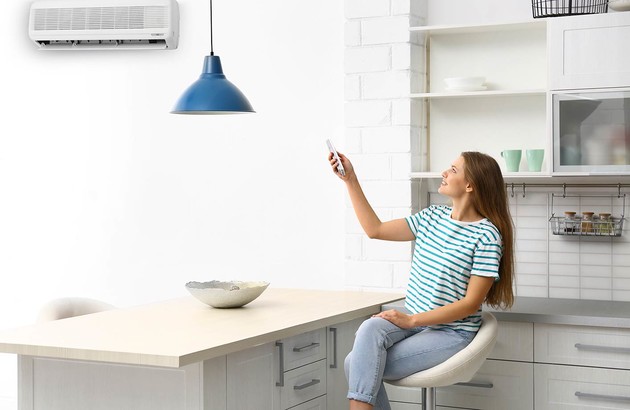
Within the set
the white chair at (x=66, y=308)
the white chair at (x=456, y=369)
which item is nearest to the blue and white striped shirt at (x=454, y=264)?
the white chair at (x=456, y=369)

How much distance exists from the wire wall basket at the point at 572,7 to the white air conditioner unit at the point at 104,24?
6.08 ft

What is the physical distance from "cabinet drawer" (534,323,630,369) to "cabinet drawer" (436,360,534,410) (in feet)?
0.32

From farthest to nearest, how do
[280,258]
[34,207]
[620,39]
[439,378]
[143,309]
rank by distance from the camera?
[34,207], [280,258], [620,39], [143,309], [439,378]

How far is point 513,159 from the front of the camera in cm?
389

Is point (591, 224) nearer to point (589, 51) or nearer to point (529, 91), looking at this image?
point (529, 91)

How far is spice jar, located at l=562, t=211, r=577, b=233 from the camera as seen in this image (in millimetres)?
3957

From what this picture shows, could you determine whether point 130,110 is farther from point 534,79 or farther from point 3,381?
point 534,79

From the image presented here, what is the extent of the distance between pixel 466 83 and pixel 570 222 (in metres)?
0.74

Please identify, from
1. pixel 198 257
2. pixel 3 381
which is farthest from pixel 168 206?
pixel 3 381

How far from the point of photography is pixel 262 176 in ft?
15.0

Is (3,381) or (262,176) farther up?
(262,176)

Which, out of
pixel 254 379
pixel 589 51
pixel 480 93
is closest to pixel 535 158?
pixel 480 93

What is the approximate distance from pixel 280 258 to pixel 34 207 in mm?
1446

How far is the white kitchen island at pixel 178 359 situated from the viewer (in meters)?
2.55
